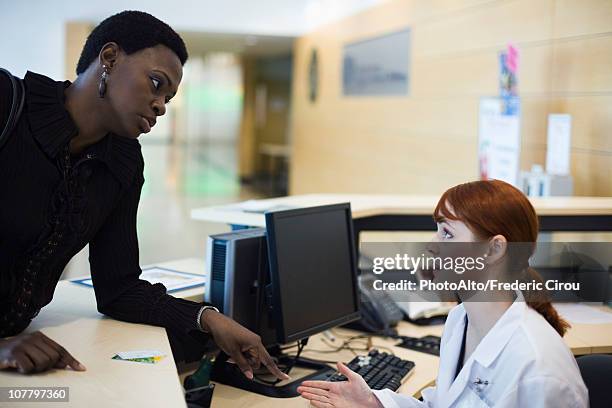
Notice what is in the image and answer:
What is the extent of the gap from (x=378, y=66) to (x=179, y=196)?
15.6ft

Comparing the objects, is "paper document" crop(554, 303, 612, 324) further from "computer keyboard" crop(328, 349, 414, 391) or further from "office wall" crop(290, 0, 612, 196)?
"office wall" crop(290, 0, 612, 196)

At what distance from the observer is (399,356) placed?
2.55 m

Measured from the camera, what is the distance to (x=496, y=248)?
172 centimetres

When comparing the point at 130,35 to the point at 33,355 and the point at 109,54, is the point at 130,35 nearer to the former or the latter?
the point at 109,54

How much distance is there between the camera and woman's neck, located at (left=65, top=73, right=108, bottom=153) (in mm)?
1652

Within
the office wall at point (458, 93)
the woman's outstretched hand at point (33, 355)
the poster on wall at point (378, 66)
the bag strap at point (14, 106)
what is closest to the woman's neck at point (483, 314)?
the woman's outstretched hand at point (33, 355)

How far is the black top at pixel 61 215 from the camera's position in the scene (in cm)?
159

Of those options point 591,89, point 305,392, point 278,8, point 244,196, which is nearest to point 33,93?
point 305,392

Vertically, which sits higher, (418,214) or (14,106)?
(14,106)

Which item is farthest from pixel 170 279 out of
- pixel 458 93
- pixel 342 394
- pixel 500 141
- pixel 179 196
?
pixel 179 196

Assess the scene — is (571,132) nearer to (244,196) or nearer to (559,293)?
(559,293)

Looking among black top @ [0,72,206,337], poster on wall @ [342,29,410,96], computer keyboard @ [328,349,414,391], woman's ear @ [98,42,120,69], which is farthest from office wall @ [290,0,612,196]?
woman's ear @ [98,42,120,69]

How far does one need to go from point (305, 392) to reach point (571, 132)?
3245 mm

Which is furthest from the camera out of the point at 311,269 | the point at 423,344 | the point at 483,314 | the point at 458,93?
the point at 458,93
